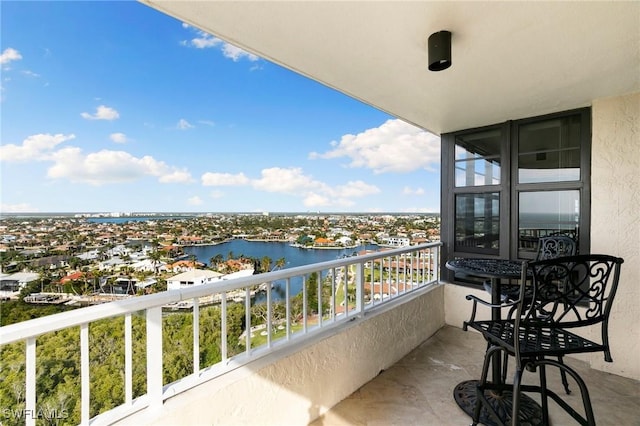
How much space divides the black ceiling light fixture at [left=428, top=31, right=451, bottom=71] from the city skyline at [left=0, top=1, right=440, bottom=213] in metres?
1.09

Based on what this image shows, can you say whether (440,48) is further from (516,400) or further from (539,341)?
(516,400)

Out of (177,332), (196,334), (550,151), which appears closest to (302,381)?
(196,334)

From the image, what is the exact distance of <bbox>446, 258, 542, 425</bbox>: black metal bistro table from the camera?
1.95 meters

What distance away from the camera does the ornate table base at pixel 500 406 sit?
74.8 inches

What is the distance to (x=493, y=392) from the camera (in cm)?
213

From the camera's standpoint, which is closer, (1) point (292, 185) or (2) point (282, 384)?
(2) point (282, 384)

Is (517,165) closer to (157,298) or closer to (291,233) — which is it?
(291,233)

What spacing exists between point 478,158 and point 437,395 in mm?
2905

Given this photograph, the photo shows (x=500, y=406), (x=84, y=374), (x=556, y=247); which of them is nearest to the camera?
(x=84, y=374)

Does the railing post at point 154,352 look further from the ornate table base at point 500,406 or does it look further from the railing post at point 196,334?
the ornate table base at point 500,406

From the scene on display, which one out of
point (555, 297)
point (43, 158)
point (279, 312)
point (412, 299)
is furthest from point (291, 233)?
point (43, 158)

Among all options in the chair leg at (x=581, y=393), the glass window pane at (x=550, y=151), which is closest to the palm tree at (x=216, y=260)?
the chair leg at (x=581, y=393)

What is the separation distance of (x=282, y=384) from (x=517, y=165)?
11.6 feet

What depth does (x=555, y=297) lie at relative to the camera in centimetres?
→ 148
